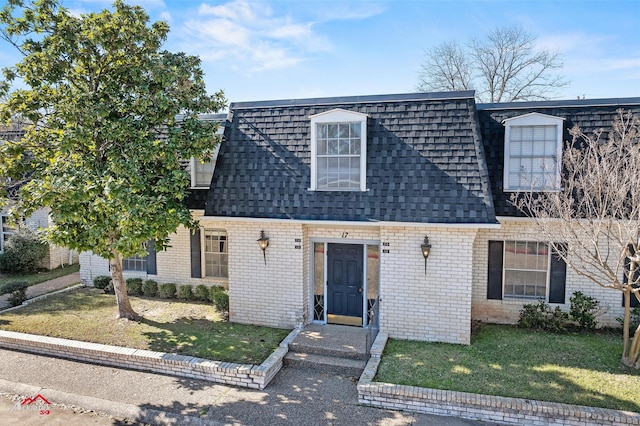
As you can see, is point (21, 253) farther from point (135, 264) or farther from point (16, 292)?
point (135, 264)

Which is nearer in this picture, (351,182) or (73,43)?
(73,43)

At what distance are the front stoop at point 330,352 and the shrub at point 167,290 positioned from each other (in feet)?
18.0

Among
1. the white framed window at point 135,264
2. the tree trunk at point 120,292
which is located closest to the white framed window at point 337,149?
the tree trunk at point 120,292

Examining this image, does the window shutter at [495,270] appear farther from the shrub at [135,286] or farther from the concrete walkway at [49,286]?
the concrete walkway at [49,286]

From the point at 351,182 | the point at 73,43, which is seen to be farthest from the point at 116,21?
the point at 351,182

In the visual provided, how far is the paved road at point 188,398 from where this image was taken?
24.5ft

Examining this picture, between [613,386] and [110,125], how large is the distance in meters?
11.7

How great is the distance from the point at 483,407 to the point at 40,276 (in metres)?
17.5

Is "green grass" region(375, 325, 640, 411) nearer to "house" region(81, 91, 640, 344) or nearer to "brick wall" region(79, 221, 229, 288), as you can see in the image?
"house" region(81, 91, 640, 344)

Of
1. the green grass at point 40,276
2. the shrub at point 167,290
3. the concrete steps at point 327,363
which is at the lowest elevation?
the concrete steps at point 327,363

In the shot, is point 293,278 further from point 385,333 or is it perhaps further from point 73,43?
point 73,43

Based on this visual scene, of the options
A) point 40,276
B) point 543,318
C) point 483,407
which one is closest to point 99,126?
point 483,407

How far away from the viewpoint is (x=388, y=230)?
1016cm

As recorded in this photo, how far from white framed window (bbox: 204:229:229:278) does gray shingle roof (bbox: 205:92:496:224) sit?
2.39 metres
